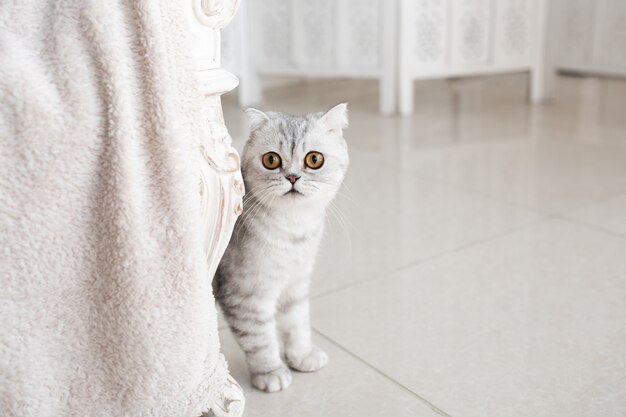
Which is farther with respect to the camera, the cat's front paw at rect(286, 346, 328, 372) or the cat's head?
the cat's front paw at rect(286, 346, 328, 372)

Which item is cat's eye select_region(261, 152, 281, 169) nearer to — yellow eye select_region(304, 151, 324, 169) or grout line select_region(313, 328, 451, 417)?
yellow eye select_region(304, 151, 324, 169)

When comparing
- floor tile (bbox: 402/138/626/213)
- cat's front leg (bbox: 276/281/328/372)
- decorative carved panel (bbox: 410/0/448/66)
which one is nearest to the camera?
cat's front leg (bbox: 276/281/328/372)

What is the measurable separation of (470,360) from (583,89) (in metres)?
2.73

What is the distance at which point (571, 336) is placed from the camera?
1.25m

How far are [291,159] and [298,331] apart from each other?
318mm

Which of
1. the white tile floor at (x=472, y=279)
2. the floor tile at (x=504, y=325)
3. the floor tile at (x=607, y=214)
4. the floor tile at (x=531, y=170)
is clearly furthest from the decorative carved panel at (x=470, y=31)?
the floor tile at (x=504, y=325)

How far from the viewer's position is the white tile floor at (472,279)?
3.59ft

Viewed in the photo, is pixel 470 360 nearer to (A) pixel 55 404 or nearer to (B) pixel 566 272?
(B) pixel 566 272

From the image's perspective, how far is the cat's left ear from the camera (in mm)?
1052

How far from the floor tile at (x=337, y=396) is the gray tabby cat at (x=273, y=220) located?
29 millimetres

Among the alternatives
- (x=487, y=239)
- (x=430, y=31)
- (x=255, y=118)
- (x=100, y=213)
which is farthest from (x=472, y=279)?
(x=430, y=31)

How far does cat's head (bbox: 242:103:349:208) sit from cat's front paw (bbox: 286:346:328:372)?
0.90ft

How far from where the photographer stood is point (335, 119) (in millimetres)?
1071

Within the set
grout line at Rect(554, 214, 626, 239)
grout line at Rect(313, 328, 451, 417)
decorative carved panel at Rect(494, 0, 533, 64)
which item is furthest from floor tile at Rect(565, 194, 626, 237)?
decorative carved panel at Rect(494, 0, 533, 64)
